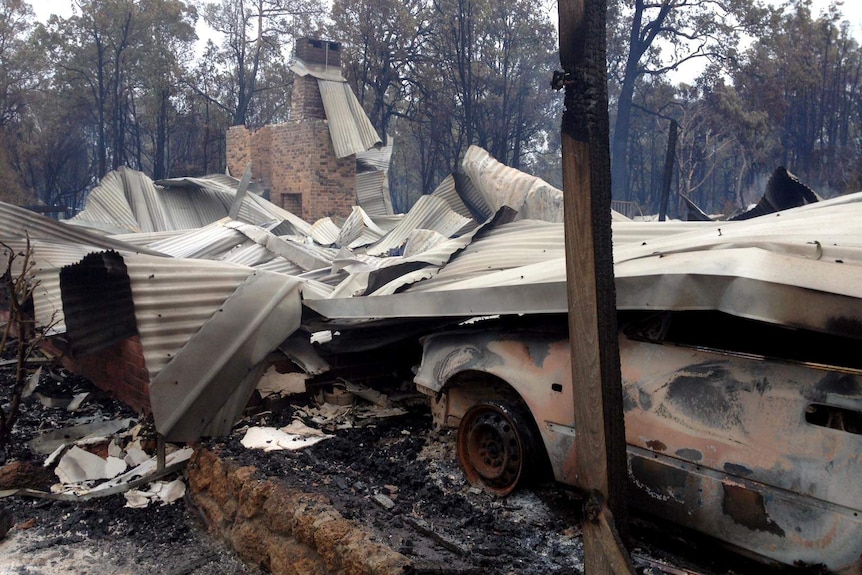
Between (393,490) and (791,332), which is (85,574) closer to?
(393,490)

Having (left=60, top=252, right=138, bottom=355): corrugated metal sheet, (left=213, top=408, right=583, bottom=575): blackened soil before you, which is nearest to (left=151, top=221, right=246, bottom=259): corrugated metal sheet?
(left=60, top=252, right=138, bottom=355): corrugated metal sheet

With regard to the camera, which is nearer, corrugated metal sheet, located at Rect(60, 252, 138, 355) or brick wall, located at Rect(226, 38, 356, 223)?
corrugated metal sheet, located at Rect(60, 252, 138, 355)

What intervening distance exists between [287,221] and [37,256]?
948 cm

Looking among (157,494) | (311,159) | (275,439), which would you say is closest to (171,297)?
(275,439)

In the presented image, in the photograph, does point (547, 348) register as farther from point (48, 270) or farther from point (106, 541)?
point (48, 270)

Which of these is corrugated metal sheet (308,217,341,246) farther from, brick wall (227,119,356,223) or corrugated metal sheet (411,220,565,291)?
corrugated metal sheet (411,220,565,291)

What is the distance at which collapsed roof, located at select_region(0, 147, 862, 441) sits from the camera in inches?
106

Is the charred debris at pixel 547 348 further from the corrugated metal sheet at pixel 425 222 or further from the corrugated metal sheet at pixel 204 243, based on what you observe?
the corrugated metal sheet at pixel 425 222

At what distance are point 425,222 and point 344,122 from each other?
28.1ft

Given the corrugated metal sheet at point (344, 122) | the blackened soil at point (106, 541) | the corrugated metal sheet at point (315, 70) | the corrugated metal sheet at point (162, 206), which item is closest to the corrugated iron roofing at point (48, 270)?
the blackened soil at point (106, 541)

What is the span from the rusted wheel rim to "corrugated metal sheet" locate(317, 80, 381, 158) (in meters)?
15.3

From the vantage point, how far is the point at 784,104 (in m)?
29.3

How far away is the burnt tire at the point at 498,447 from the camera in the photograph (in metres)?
3.63

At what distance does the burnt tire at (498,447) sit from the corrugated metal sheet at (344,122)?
15.3 m
